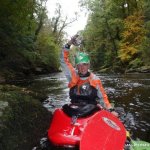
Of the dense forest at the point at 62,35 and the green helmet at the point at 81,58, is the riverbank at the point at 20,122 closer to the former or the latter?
the green helmet at the point at 81,58

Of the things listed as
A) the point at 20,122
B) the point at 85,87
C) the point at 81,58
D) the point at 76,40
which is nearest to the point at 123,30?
the point at 76,40

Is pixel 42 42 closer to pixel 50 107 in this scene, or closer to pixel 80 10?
pixel 80 10

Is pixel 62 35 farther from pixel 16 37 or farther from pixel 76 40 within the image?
pixel 76 40

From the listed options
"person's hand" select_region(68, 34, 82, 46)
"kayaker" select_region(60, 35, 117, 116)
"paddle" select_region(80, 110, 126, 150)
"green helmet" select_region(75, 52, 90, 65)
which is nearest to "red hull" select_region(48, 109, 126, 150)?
"paddle" select_region(80, 110, 126, 150)

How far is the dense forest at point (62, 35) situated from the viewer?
56.3 feet

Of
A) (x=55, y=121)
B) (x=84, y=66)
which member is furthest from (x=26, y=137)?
(x=84, y=66)

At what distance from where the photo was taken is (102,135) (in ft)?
14.1

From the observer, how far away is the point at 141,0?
31688 millimetres

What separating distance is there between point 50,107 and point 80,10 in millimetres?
31308

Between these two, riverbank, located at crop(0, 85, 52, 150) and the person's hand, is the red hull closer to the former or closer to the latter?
→ riverbank, located at crop(0, 85, 52, 150)

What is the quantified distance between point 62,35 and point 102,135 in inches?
1795

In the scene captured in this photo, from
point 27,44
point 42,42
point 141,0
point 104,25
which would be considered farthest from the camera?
point 104,25

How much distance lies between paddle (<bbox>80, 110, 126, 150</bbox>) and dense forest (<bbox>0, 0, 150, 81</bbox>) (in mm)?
11520

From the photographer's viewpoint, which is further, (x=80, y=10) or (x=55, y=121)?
(x=80, y=10)
